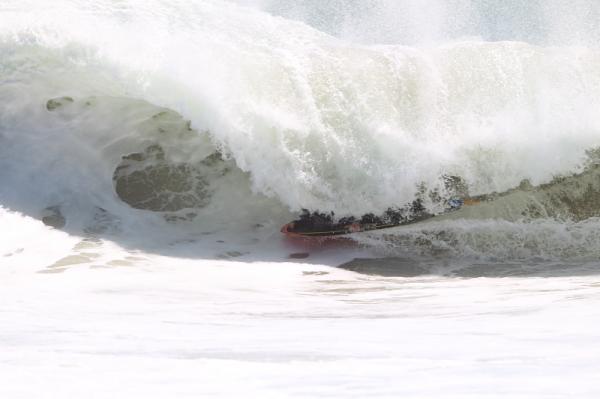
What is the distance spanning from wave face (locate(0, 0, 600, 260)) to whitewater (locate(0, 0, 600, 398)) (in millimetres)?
26

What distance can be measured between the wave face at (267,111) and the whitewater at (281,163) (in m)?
0.03

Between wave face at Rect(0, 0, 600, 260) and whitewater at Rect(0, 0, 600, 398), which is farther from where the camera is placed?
wave face at Rect(0, 0, 600, 260)

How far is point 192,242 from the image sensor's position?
860cm

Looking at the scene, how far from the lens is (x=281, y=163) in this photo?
8.98m

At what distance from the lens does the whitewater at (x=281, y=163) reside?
245 inches

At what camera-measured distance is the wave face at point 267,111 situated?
8.91 metres

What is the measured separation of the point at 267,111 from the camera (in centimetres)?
925

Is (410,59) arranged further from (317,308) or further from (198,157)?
(317,308)

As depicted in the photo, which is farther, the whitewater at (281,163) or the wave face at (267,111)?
the wave face at (267,111)

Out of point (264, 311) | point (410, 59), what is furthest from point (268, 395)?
point (410, 59)

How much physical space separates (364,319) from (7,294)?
2.73 m

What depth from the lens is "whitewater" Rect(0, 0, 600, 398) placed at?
245 inches

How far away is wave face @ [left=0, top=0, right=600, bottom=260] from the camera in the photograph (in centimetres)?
891

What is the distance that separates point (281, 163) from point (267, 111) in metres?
0.72
